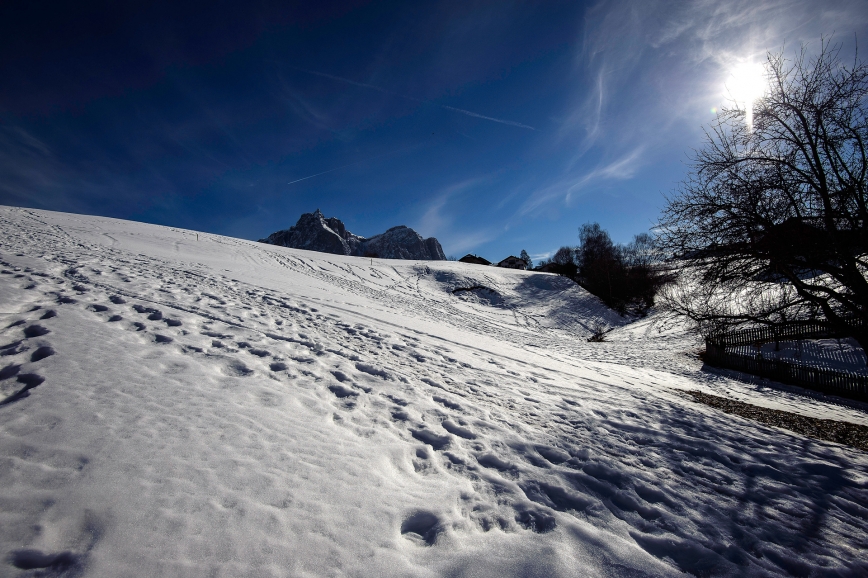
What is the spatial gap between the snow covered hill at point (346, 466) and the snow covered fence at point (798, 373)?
6.28 m

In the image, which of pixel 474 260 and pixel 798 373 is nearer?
pixel 798 373

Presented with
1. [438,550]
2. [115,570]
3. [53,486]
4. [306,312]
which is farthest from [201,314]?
[438,550]

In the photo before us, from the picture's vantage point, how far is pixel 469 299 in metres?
Answer: 23.8

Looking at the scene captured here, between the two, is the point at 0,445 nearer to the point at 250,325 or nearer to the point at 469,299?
the point at 250,325

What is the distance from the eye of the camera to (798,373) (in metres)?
11.2

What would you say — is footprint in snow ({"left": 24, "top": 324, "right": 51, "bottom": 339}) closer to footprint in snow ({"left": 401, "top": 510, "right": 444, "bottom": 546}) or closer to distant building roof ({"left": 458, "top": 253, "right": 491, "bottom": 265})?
footprint in snow ({"left": 401, "top": 510, "right": 444, "bottom": 546})

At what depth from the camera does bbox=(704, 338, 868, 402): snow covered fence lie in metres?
9.75

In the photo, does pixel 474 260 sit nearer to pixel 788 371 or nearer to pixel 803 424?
pixel 788 371

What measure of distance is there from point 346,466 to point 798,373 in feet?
52.2

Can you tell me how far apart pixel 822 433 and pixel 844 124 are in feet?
17.8

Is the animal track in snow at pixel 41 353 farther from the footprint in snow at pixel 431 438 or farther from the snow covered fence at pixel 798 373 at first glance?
the snow covered fence at pixel 798 373

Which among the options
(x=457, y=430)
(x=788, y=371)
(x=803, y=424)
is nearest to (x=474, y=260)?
(x=788, y=371)

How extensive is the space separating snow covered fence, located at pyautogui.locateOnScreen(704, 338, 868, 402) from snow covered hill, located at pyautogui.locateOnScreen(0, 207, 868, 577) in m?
6.28

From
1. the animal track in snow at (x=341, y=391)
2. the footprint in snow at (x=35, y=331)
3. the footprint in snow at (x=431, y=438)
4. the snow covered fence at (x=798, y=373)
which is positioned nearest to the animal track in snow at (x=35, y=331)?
the footprint in snow at (x=35, y=331)
